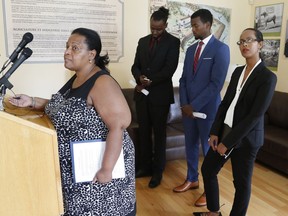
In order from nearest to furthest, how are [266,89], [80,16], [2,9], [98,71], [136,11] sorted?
[98,71]
[266,89]
[2,9]
[80,16]
[136,11]

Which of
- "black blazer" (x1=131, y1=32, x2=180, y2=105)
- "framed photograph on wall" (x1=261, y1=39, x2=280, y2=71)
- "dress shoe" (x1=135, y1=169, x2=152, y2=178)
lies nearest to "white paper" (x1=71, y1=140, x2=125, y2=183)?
"black blazer" (x1=131, y1=32, x2=180, y2=105)

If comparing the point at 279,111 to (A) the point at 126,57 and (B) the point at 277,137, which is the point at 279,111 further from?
(A) the point at 126,57

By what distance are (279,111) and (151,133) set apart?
1.83m

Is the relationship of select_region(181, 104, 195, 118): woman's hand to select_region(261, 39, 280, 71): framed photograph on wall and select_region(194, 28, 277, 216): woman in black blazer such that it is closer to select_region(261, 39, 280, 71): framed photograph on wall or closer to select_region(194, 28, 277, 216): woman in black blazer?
select_region(194, 28, 277, 216): woman in black blazer

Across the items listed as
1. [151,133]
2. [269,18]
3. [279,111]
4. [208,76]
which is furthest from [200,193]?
[269,18]

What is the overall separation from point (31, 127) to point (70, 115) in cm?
30

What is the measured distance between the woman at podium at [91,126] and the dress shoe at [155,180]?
1.47 metres

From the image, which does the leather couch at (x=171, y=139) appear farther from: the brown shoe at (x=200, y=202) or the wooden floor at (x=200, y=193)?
the brown shoe at (x=200, y=202)

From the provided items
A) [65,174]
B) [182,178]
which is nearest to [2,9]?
[65,174]

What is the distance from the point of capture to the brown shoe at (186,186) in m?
2.57

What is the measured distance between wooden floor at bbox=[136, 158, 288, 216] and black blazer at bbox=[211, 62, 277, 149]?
88 cm

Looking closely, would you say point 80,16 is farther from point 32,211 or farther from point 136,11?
point 32,211

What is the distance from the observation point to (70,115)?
3.52 feet

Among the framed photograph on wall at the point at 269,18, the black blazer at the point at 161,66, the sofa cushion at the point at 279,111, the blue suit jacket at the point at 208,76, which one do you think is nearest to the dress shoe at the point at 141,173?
the black blazer at the point at 161,66
